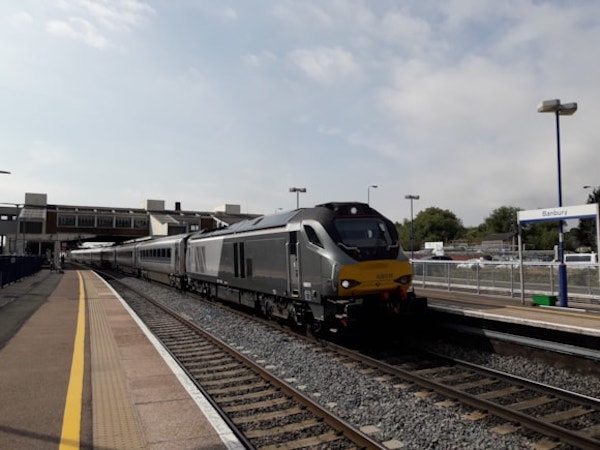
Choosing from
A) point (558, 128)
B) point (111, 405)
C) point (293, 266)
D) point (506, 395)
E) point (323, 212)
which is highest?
point (558, 128)

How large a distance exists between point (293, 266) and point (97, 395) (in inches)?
211

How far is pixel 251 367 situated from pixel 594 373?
5.97 meters

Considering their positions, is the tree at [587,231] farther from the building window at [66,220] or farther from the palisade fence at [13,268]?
the building window at [66,220]

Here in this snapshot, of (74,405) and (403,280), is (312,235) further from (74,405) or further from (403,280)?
(74,405)

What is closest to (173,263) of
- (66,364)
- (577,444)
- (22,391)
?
(66,364)

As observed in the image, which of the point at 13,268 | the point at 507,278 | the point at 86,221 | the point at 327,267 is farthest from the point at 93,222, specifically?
the point at 327,267

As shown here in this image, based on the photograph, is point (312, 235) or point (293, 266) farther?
point (293, 266)

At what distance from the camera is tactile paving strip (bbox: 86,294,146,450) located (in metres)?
4.98

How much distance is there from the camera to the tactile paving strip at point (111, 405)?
4977 millimetres

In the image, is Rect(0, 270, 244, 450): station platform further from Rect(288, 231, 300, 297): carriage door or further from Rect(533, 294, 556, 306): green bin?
Rect(533, 294, 556, 306): green bin

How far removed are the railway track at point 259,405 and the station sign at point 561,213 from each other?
1118 cm

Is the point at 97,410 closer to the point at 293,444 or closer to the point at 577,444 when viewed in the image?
the point at 293,444

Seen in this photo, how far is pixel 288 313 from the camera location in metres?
11.7

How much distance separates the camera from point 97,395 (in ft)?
21.4
